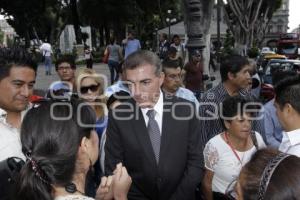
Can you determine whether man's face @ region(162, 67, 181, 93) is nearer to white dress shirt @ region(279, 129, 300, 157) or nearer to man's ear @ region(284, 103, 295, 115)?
man's ear @ region(284, 103, 295, 115)

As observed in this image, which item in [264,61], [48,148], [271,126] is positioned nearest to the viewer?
[48,148]

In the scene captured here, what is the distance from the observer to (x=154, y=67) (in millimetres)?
3342

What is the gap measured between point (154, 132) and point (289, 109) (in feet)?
3.18

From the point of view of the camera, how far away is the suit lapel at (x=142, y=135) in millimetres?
3119

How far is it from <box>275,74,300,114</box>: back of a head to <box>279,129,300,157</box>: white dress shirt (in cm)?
24

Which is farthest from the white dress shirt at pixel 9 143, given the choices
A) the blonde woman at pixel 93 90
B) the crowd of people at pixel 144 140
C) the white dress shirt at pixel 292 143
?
the white dress shirt at pixel 292 143

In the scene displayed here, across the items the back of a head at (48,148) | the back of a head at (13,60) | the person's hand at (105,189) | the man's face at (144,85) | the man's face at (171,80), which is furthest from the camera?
the man's face at (171,80)

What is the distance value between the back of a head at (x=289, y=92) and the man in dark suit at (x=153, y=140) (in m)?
0.65

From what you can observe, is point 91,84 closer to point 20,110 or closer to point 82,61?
point 20,110

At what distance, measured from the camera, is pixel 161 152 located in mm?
3143

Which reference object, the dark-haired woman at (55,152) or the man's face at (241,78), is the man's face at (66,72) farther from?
the dark-haired woman at (55,152)

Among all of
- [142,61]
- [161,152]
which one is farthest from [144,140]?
[142,61]

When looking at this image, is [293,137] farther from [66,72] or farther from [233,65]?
[66,72]

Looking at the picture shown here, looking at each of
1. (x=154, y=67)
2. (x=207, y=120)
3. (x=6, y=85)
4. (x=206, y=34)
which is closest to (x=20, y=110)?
(x=6, y=85)
